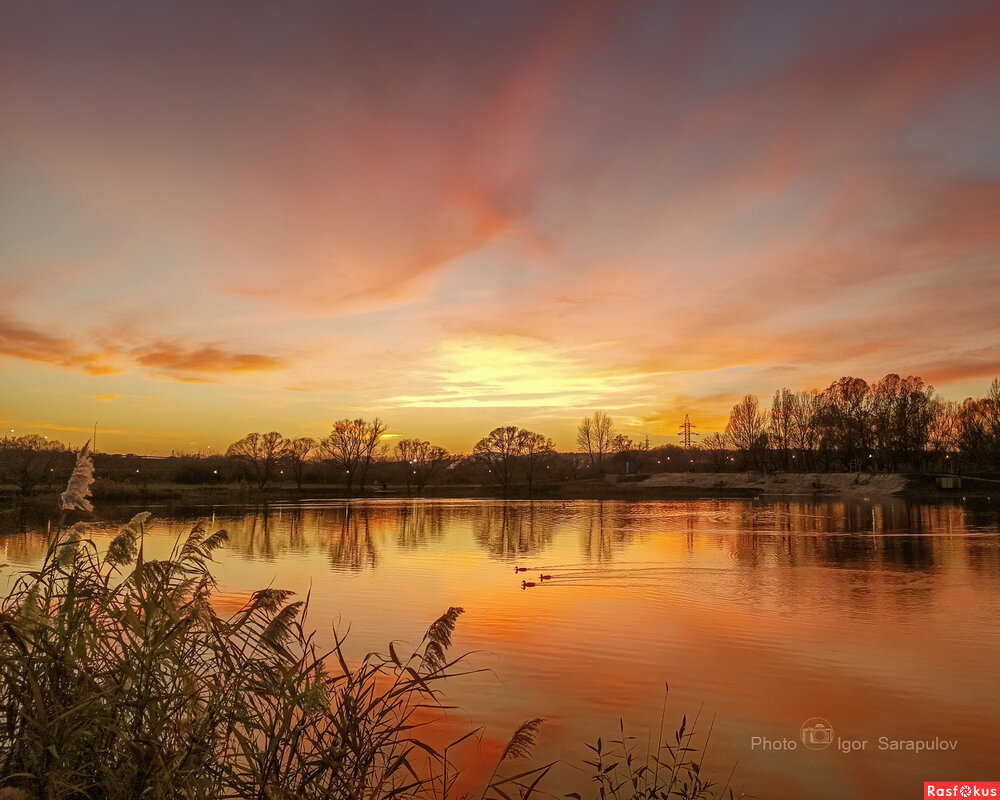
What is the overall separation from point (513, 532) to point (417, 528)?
7.08 metres

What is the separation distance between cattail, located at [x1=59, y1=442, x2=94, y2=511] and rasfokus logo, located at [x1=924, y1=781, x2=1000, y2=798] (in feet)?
30.0

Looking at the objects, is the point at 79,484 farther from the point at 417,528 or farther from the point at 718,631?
the point at 417,528

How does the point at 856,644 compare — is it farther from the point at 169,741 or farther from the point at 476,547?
the point at 476,547

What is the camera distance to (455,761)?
348 inches

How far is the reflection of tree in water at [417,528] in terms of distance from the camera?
1476 inches

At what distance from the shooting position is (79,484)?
211 inches

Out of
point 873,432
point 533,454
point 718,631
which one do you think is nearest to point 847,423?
point 873,432

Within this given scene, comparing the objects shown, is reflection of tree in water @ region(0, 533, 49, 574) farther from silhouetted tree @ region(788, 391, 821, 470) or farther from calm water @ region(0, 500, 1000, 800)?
silhouetted tree @ region(788, 391, 821, 470)

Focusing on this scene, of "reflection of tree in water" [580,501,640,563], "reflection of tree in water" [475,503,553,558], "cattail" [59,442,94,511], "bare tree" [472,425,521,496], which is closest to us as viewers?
"cattail" [59,442,94,511]

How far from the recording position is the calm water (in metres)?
9.55

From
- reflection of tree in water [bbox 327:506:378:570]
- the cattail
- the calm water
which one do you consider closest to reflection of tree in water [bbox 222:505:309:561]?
the calm water

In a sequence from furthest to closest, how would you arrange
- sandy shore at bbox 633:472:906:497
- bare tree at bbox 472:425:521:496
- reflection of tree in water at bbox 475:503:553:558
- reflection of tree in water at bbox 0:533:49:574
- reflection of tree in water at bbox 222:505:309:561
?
bare tree at bbox 472:425:521:496 < sandy shore at bbox 633:472:906:497 < reflection of tree in water at bbox 475:503:553:558 < reflection of tree in water at bbox 222:505:309:561 < reflection of tree in water at bbox 0:533:49:574

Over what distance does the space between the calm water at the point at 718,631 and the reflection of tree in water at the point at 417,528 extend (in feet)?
3.44

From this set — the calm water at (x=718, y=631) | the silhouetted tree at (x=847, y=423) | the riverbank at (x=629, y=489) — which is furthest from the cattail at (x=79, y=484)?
the silhouetted tree at (x=847, y=423)
